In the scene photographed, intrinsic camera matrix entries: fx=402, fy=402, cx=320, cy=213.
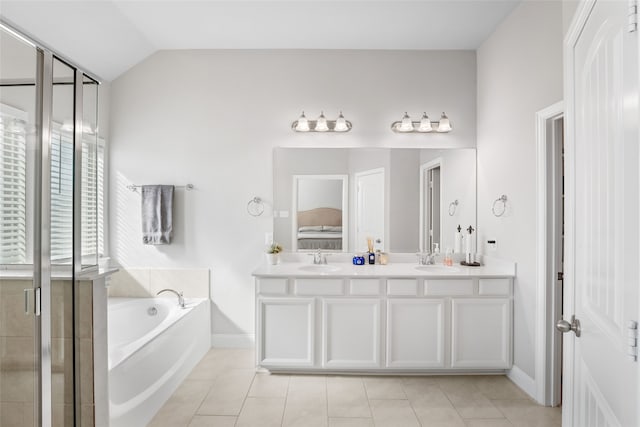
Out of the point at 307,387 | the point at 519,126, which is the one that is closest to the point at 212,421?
the point at 307,387

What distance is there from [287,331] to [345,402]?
658 millimetres

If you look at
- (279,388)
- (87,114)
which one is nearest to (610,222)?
(87,114)

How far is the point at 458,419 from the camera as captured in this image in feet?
8.07

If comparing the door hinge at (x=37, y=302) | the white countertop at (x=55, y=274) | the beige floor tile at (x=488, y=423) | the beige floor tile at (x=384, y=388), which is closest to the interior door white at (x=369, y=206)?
the beige floor tile at (x=384, y=388)

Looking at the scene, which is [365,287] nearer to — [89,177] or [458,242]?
[458,242]

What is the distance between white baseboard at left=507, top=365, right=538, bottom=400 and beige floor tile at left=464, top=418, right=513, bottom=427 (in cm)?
42

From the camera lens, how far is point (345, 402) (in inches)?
105

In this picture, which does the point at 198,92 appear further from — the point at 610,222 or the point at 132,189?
the point at 610,222

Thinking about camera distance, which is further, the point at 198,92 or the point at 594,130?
the point at 198,92

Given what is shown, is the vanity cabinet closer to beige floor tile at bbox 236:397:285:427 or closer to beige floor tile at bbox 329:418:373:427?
beige floor tile at bbox 236:397:285:427

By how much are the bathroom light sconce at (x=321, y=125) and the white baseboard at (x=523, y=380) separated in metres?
2.36

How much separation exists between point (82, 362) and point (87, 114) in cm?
106

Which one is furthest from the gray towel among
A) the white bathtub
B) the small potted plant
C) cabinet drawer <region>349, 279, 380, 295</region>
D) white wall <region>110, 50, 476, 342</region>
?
cabinet drawer <region>349, 279, 380, 295</region>

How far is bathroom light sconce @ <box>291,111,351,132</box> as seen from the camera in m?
3.57
